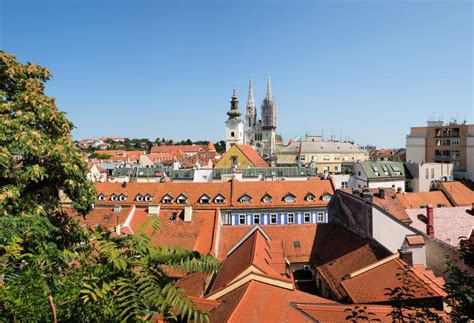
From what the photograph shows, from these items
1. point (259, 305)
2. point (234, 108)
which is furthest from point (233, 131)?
point (259, 305)

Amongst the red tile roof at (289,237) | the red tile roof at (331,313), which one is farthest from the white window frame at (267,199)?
the red tile roof at (331,313)

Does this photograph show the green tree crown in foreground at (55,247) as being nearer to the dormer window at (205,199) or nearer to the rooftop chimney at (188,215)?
the rooftop chimney at (188,215)

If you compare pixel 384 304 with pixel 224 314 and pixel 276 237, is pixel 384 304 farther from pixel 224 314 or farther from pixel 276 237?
pixel 276 237

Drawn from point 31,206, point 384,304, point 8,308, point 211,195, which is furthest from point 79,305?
point 211,195

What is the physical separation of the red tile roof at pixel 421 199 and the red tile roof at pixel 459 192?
1.23 meters

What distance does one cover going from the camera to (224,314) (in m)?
12.0

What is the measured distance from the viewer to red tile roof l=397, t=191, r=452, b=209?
3797 cm

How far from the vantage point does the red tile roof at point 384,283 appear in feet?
49.4

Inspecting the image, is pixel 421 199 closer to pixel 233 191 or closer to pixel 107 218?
pixel 233 191

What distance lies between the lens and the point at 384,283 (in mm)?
16203

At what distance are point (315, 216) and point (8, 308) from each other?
35837 millimetres

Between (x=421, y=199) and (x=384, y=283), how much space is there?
27.4m

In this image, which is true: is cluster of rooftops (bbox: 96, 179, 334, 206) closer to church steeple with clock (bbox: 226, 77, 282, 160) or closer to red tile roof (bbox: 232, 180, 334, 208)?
red tile roof (bbox: 232, 180, 334, 208)

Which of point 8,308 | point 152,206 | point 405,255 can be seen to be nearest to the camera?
point 8,308
